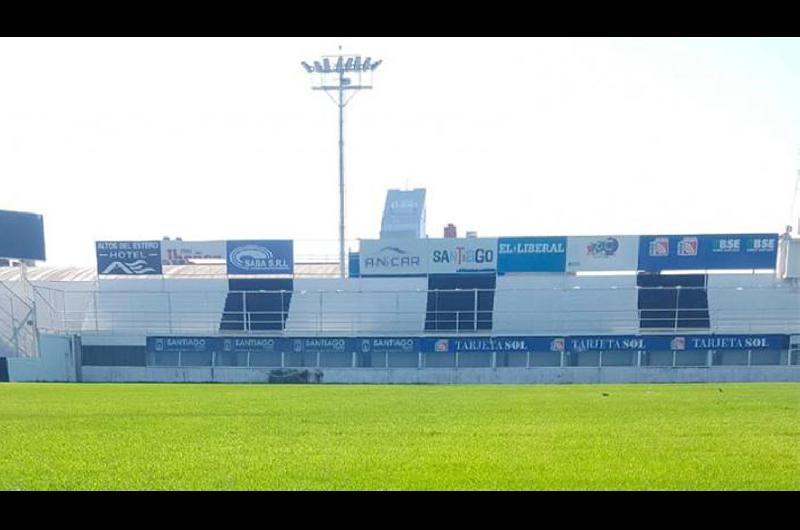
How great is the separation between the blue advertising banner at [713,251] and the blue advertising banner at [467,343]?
17.3 feet

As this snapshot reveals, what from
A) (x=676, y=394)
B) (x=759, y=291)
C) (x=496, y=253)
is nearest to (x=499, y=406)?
(x=676, y=394)

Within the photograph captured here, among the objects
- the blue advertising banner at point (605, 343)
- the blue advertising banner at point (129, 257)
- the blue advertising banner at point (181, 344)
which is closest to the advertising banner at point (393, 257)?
the blue advertising banner at point (181, 344)

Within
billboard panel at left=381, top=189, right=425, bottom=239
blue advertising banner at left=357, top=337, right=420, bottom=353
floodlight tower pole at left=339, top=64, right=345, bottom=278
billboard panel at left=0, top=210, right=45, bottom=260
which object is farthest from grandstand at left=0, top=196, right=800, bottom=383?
billboard panel at left=381, top=189, right=425, bottom=239

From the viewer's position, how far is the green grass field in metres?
3.82

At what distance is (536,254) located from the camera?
2453 cm

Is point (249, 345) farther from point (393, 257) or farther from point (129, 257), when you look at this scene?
point (129, 257)

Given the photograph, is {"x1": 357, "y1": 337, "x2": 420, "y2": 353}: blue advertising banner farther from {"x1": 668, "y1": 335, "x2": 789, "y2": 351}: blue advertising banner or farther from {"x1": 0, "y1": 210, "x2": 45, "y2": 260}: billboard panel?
{"x1": 0, "y1": 210, "x2": 45, "y2": 260}: billboard panel

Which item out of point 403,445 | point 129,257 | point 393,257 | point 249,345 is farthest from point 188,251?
point 403,445

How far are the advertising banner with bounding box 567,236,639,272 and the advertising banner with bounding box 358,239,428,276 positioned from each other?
766 cm

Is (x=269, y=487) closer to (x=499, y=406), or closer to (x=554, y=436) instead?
(x=554, y=436)

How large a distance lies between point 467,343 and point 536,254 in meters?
7.17

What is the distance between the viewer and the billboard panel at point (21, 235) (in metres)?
22.0

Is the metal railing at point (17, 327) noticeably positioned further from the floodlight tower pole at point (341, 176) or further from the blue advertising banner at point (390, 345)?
the floodlight tower pole at point (341, 176)
